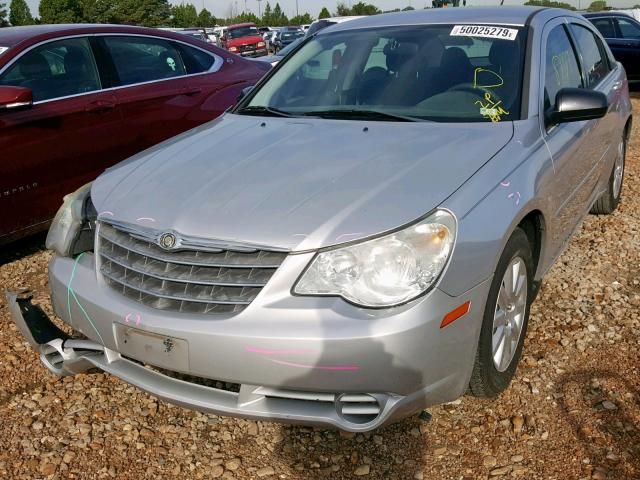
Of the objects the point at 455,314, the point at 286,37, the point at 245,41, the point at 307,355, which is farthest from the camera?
the point at 286,37

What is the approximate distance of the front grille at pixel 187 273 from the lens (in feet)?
7.39

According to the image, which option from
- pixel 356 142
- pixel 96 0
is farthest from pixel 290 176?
pixel 96 0

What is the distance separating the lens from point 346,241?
7.27ft

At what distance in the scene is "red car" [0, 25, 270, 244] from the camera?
4.29 metres

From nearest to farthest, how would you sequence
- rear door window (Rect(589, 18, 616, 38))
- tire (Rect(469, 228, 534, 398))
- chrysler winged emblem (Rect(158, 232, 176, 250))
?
chrysler winged emblem (Rect(158, 232, 176, 250)) < tire (Rect(469, 228, 534, 398)) < rear door window (Rect(589, 18, 616, 38))

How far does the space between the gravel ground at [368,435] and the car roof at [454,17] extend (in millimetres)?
1707

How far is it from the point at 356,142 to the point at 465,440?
1.34 metres

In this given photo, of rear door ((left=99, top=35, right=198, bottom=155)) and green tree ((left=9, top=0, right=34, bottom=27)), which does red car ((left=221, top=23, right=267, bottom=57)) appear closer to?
rear door ((left=99, top=35, right=198, bottom=155))

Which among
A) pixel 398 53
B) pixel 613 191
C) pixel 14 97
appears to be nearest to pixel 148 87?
pixel 14 97

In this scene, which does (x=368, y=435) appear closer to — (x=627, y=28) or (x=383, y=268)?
(x=383, y=268)

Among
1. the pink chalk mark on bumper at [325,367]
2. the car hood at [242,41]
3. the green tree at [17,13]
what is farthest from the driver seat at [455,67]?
the green tree at [17,13]

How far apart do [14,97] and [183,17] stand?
8006 centimetres

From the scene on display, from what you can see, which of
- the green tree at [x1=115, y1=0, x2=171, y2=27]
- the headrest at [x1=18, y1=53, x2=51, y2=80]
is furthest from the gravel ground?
the green tree at [x1=115, y1=0, x2=171, y2=27]

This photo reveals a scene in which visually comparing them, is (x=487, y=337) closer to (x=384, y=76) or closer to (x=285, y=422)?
(x=285, y=422)
